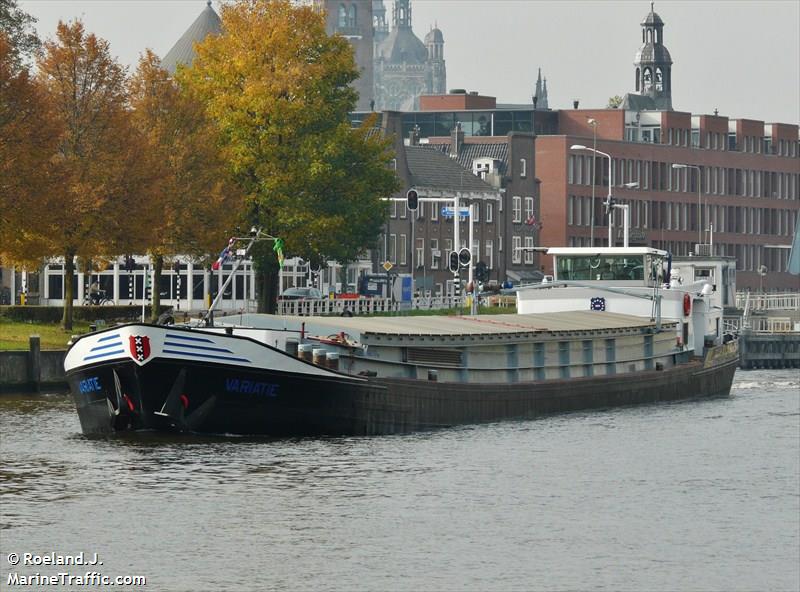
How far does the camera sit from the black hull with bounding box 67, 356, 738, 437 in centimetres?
4934

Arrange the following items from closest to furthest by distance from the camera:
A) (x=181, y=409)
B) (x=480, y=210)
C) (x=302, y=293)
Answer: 1. (x=181, y=409)
2. (x=302, y=293)
3. (x=480, y=210)

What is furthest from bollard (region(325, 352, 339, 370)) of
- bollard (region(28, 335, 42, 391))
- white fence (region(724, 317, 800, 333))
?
white fence (region(724, 317, 800, 333))

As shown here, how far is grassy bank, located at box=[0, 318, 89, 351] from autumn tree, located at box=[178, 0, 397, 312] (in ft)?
35.9

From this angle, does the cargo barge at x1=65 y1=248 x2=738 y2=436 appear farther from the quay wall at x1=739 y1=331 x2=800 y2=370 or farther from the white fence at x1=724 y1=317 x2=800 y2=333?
the white fence at x1=724 y1=317 x2=800 y2=333

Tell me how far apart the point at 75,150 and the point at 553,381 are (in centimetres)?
2864

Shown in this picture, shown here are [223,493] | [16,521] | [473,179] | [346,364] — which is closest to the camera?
[16,521]

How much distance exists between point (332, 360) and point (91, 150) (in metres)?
33.8

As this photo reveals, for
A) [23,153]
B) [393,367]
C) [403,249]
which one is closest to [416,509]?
[393,367]

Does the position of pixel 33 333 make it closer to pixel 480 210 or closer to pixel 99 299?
pixel 99 299

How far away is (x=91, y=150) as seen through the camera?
3273 inches

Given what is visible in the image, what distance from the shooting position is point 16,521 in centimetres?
3878

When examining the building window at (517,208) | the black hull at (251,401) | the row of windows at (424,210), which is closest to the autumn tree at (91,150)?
the black hull at (251,401)

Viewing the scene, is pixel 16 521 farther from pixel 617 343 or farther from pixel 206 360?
pixel 617 343

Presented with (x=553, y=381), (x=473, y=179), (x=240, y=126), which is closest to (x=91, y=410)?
(x=553, y=381)
